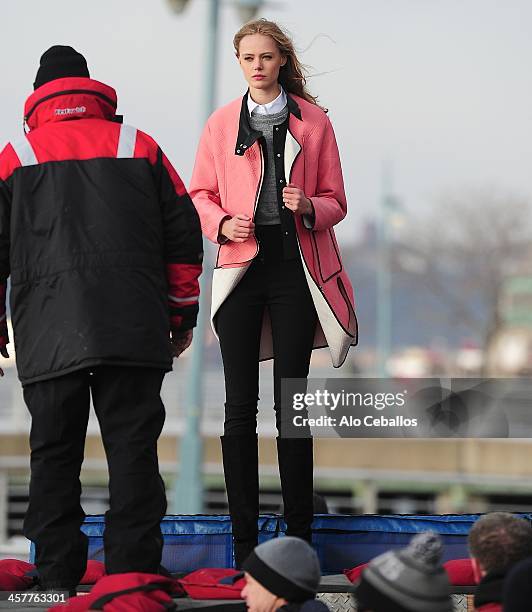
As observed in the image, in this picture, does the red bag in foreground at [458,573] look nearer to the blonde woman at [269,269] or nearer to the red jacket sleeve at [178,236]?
the blonde woman at [269,269]

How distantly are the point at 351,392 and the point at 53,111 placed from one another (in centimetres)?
304

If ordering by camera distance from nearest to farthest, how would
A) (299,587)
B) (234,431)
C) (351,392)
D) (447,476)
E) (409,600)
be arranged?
(409,600), (299,587), (234,431), (351,392), (447,476)

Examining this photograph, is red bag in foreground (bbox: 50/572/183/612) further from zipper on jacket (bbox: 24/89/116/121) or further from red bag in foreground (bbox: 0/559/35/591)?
zipper on jacket (bbox: 24/89/116/121)

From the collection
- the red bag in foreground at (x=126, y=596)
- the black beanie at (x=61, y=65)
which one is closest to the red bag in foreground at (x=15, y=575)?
the red bag in foreground at (x=126, y=596)

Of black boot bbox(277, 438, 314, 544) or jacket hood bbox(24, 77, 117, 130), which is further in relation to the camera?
black boot bbox(277, 438, 314, 544)

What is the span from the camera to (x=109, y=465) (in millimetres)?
4805

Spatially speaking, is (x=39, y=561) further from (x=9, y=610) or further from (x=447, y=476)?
(x=447, y=476)

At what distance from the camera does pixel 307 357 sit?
546 centimetres

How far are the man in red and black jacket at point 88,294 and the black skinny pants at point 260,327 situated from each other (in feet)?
1.74

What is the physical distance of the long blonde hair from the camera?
5.46m

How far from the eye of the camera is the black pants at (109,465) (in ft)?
15.5

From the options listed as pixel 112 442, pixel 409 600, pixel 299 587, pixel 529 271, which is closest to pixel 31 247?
pixel 112 442

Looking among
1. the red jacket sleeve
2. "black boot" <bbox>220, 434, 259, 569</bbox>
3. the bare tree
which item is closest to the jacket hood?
the red jacket sleeve

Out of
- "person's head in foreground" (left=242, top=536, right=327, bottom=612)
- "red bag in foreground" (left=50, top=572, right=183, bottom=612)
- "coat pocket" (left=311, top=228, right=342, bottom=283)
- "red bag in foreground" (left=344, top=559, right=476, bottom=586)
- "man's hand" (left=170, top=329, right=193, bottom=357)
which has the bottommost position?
"red bag in foreground" (left=344, top=559, right=476, bottom=586)
